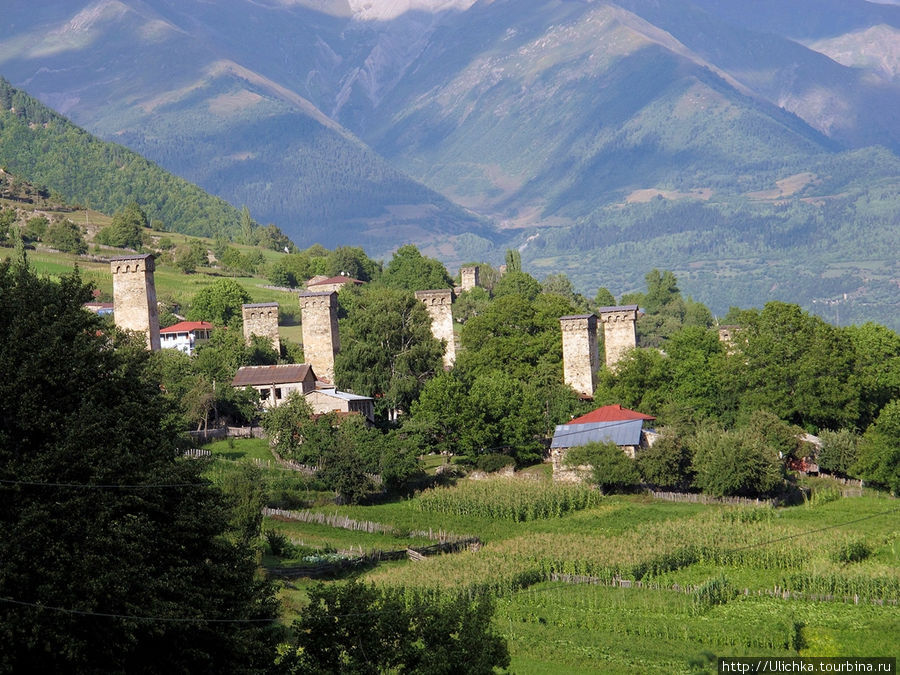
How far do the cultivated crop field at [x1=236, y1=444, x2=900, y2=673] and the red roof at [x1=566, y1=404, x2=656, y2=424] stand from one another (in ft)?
17.0

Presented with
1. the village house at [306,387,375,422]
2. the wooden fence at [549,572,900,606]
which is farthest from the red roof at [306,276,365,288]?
the wooden fence at [549,572,900,606]

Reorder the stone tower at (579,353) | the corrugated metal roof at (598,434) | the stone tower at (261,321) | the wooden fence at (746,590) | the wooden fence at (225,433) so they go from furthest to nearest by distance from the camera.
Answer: the stone tower at (261,321)
the stone tower at (579,353)
the wooden fence at (225,433)
the corrugated metal roof at (598,434)
the wooden fence at (746,590)

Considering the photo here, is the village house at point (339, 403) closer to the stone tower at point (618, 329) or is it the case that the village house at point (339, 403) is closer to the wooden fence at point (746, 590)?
the stone tower at point (618, 329)

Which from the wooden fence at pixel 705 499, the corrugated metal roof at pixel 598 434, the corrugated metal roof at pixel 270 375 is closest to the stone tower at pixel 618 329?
the corrugated metal roof at pixel 598 434

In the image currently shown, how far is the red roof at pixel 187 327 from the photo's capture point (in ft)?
290

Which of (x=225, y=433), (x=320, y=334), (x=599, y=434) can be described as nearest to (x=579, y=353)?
(x=599, y=434)

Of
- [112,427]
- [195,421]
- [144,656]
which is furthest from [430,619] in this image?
[195,421]

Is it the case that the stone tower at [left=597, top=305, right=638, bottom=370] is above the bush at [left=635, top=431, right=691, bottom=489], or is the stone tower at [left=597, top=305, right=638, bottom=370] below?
above

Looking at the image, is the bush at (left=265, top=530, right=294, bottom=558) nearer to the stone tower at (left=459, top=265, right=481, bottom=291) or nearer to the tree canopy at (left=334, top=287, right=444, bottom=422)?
the tree canopy at (left=334, top=287, right=444, bottom=422)

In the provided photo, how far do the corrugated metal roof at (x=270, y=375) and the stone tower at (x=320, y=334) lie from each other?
2.26 meters

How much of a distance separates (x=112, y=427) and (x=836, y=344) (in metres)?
46.1

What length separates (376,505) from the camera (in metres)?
55.4

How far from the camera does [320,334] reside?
235 ft

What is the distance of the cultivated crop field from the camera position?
121 ft
